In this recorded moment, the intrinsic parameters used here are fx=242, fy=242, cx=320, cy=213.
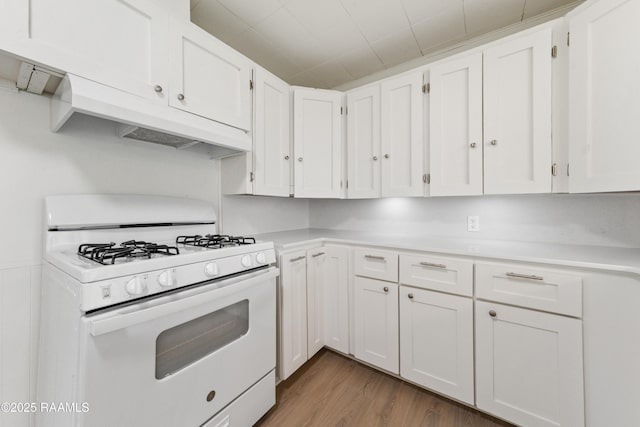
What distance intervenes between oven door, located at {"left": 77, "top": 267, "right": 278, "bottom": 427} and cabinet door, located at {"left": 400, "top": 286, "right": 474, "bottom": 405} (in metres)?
0.92

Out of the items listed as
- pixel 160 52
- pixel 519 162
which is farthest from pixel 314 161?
pixel 519 162

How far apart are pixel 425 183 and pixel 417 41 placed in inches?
46.8

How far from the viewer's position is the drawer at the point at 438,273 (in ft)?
4.72

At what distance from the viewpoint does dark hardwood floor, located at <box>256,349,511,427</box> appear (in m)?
1.41

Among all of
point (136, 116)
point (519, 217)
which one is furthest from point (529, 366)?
point (136, 116)

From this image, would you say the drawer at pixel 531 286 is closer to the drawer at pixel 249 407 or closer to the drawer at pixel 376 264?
Result: the drawer at pixel 376 264

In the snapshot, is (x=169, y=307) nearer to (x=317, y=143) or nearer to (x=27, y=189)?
(x=27, y=189)

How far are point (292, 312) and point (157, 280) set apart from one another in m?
1.04

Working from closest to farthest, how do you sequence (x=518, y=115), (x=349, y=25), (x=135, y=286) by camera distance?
(x=135, y=286) < (x=518, y=115) < (x=349, y=25)

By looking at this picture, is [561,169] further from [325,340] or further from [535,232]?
[325,340]

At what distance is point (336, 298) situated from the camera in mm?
1967

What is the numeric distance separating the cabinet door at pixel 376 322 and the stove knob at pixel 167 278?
1.29 metres

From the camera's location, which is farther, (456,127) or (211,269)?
(456,127)

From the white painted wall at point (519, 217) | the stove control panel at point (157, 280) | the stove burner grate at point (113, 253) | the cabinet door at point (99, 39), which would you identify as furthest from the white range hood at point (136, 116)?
the white painted wall at point (519, 217)
